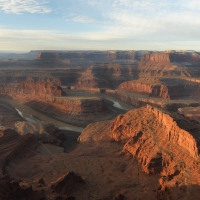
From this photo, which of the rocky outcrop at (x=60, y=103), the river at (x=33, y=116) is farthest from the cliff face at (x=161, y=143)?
the rocky outcrop at (x=60, y=103)

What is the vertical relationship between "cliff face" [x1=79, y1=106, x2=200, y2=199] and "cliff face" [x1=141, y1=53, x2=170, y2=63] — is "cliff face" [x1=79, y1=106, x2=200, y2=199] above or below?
below

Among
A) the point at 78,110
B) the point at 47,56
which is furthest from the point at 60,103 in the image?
the point at 47,56

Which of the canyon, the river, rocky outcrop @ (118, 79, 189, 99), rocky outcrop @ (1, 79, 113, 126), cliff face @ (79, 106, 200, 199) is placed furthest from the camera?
rocky outcrop @ (118, 79, 189, 99)

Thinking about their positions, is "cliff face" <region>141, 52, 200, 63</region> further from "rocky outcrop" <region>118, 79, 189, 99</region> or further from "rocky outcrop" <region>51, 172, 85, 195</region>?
"rocky outcrop" <region>51, 172, 85, 195</region>

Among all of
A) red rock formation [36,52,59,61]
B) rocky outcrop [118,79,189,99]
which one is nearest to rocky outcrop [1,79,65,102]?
rocky outcrop [118,79,189,99]

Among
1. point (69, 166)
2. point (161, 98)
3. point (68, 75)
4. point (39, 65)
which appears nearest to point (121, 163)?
point (69, 166)

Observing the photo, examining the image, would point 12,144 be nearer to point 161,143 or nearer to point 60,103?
point 161,143

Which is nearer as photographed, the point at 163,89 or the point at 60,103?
the point at 60,103

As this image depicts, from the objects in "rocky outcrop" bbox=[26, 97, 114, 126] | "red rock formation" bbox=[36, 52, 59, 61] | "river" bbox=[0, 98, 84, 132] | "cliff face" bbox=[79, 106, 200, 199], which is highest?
"red rock formation" bbox=[36, 52, 59, 61]

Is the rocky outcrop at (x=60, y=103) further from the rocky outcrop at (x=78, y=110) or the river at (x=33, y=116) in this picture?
the river at (x=33, y=116)

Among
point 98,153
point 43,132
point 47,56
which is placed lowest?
point 43,132

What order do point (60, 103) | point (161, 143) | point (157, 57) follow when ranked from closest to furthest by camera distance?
A: 1. point (161, 143)
2. point (60, 103)
3. point (157, 57)

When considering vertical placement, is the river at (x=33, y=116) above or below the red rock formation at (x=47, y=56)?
below
